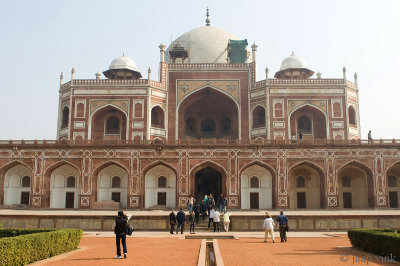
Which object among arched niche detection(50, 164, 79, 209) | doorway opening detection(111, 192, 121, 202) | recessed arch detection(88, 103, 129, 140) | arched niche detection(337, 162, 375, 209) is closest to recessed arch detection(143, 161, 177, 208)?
doorway opening detection(111, 192, 121, 202)

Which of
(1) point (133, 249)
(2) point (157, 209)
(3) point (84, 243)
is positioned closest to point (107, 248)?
(1) point (133, 249)

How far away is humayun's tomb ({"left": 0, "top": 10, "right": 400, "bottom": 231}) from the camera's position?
24.4m

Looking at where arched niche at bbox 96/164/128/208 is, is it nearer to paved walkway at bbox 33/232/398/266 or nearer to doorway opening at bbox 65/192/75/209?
doorway opening at bbox 65/192/75/209

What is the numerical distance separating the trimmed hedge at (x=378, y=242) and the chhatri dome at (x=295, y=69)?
23.8 meters

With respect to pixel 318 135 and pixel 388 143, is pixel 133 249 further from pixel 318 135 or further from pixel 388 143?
pixel 318 135

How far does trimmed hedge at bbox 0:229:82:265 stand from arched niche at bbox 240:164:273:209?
16.0m

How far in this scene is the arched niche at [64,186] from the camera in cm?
2539

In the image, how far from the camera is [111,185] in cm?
2583

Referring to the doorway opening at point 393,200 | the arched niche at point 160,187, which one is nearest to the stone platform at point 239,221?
the arched niche at point 160,187

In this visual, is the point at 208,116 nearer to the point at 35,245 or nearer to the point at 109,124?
the point at 109,124

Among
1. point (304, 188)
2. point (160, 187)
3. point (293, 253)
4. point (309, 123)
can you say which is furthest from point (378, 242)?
point (309, 123)

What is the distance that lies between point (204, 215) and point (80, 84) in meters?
17.3

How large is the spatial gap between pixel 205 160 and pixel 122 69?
42.5 ft

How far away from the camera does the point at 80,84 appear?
30.7 meters
